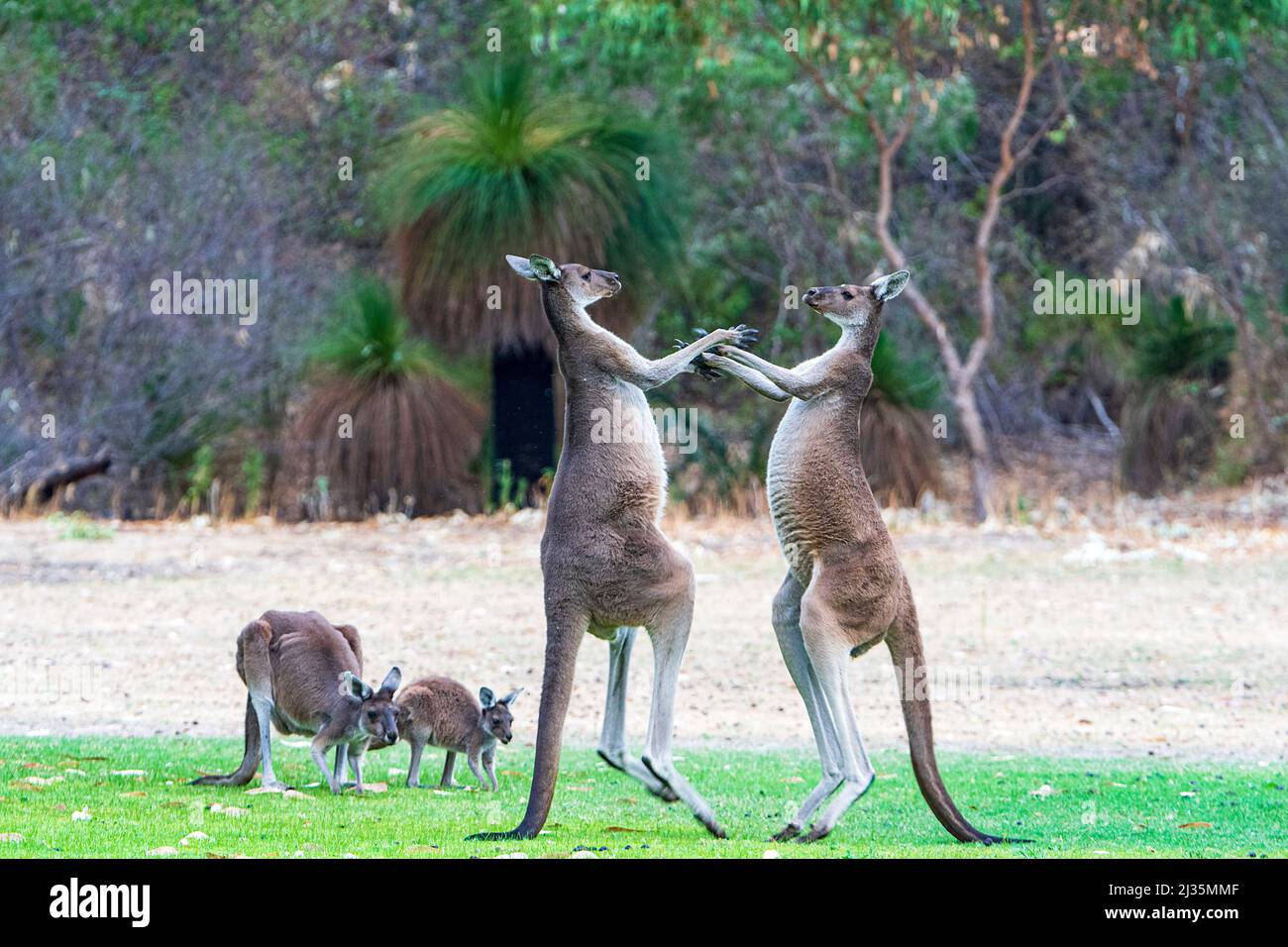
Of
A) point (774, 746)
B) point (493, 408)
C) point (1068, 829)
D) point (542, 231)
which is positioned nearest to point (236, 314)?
point (493, 408)

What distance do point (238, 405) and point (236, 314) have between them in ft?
3.71

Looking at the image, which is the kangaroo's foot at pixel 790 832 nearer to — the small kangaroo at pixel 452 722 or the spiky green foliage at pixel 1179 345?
the small kangaroo at pixel 452 722

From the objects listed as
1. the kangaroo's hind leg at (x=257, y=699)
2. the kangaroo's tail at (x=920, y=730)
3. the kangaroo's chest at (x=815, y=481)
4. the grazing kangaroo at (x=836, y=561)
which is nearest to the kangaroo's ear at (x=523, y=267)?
the grazing kangaroo at (x=836, y=561)

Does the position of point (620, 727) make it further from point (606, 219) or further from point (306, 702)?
point (606, 219)

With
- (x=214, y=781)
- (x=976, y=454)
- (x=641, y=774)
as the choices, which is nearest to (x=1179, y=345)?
(x=976, y=454)

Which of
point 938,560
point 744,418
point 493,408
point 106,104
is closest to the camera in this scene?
point 938,560

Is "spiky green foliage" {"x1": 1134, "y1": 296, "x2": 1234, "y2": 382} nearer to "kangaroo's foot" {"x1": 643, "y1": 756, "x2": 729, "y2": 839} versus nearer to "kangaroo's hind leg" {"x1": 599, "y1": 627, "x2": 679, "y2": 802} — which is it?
"kangaroo's hind leg" {"x1": 599, "y1": 627, "x2": 679, "y2": 802}

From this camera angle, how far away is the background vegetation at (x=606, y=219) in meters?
19.5

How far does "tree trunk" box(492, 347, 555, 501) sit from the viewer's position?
19.7 meters

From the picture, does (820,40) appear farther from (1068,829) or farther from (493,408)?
(1068,829)

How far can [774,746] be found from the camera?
10555mm

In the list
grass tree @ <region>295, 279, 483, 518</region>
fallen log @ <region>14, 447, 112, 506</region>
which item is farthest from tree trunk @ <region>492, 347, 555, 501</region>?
fallen log @ <region>14, 447, 112, 506</region>

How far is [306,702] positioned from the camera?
8.27 m

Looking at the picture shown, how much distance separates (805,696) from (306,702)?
2.39 m
